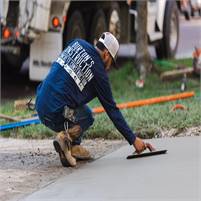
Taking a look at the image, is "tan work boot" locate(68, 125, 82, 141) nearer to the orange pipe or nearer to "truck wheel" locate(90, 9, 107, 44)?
the orange pipe

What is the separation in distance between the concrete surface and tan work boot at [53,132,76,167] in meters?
0.15

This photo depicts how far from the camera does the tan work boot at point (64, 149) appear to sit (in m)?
6.65

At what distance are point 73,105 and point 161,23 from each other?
8.55 metres

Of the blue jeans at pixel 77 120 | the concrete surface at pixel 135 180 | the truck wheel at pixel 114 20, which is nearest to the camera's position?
the concrete surface at pixel 135 180

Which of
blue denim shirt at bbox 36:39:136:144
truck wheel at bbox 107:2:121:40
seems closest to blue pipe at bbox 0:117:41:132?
blue denim shirt at bbox 36:39:136:144

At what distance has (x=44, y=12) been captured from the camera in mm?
11078

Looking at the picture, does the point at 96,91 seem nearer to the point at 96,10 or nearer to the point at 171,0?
the point at 96,10

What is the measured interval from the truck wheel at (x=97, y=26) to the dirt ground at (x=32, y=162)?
525cm

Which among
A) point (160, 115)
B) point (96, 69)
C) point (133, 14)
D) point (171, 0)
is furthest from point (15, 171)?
point (171, 0)

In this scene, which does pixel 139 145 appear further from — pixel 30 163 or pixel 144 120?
pixel 144 120

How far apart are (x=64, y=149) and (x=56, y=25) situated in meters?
5.18

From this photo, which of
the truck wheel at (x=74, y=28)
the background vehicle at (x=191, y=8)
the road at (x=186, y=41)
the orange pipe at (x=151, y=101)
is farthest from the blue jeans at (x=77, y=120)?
the background vehicle at (x=191, y=8)

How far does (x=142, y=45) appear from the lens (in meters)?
12.4

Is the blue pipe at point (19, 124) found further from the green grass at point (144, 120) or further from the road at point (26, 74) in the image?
the road at point (26, 74)
